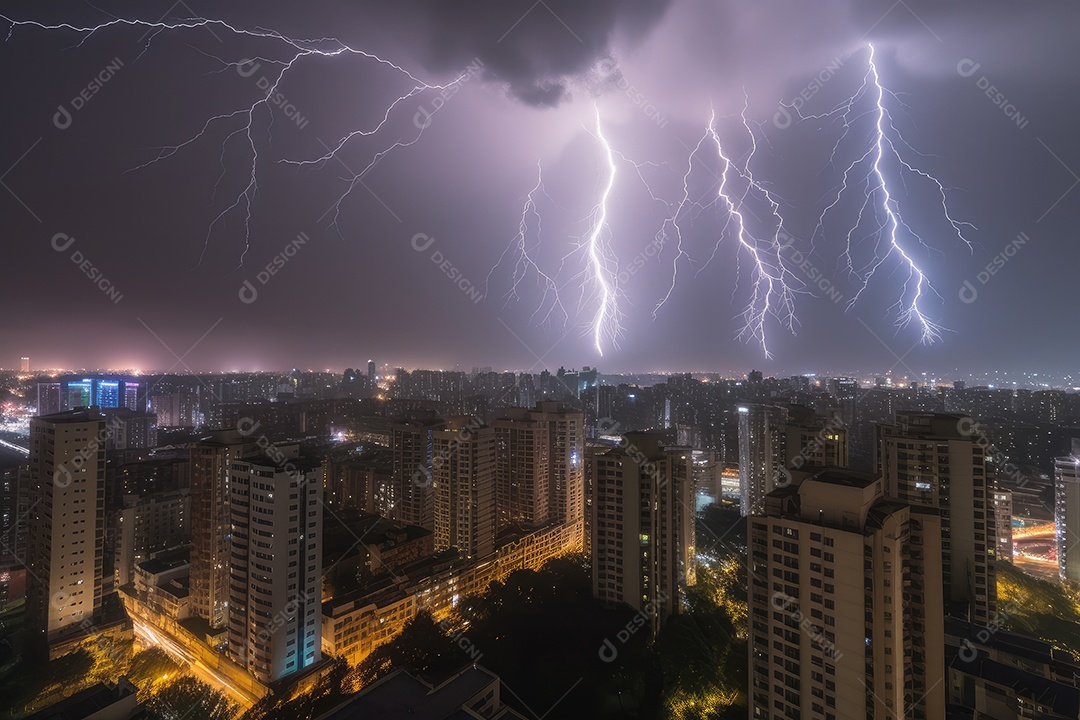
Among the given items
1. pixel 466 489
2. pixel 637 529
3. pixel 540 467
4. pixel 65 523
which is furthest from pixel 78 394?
pixel 637 529

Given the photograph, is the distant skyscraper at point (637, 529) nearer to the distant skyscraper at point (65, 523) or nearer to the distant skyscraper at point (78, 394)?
the distant skyscraper at point (65, 523)

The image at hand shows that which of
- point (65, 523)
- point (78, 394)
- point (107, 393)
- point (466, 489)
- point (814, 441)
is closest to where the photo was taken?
point (65, 523)

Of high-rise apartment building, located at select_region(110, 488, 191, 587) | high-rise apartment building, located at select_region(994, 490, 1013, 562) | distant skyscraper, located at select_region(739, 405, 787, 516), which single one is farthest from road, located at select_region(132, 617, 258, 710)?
high-rise apartment building, located at select_region(994, 490, 1013, 562)

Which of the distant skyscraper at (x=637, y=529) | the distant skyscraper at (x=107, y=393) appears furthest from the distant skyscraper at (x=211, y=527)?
the distant skyscraper at (x=107, y=393)

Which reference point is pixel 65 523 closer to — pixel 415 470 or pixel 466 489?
pixel 415 470

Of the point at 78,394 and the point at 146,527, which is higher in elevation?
the point at 78,394

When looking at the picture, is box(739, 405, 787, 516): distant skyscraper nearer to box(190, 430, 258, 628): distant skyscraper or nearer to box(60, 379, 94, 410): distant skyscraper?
box(190, 430, 258, 628): distant skyscraper
